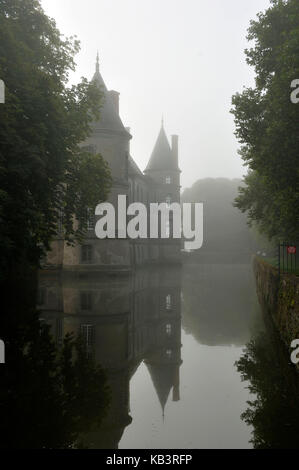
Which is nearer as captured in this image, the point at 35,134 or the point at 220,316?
the point at 35,134

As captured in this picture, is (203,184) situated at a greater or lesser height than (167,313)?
greater

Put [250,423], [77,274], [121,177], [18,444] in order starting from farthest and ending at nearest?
[121,177] < [77,274] < [250,423] < [18,444]

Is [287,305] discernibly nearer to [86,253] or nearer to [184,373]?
[184,373]

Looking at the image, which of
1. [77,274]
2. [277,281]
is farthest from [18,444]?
[77,274]

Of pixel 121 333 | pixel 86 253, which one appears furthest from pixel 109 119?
pixel 121 333

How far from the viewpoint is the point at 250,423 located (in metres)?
6.11

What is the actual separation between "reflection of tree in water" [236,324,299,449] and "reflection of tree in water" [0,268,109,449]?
7.65 ft

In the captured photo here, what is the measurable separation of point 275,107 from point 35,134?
26.5 ft

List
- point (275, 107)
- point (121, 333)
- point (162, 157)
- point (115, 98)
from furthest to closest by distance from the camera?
point (162, 157), point (115, 98), point (275, 107), point (121, 333)

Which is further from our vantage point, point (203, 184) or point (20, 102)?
point (203, 184)

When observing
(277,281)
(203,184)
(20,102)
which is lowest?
(277,281)

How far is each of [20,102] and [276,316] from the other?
9720 mm

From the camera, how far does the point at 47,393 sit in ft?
23.2

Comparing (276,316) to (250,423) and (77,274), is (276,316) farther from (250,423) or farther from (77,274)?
(77,274)
